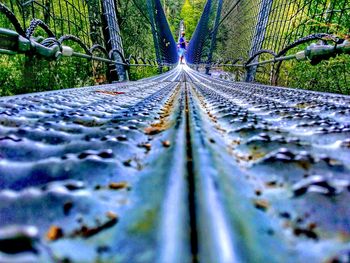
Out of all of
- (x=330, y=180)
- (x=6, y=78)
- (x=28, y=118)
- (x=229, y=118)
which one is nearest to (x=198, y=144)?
(x=330, y=180)

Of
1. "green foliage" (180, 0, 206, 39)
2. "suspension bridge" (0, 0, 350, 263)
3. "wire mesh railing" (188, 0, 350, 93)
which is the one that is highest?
"green foliage" (180, 0, 206, 39)

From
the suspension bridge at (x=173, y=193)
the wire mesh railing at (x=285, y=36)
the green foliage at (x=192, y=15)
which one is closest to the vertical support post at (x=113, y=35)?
the wire mesh railing at (x=285, y=36)

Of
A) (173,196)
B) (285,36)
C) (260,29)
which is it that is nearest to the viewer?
(173,196)

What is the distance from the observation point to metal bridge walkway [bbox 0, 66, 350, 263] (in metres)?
0.26

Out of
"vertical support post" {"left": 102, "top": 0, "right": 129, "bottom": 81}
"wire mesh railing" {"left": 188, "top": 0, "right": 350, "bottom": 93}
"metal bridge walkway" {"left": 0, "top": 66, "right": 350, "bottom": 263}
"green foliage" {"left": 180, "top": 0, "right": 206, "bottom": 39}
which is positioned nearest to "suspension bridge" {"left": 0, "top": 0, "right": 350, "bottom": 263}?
"metal bridge walkway" {"left": 0, "top": 66, "right": 350, "bottom": 263}

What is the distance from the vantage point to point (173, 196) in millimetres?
318

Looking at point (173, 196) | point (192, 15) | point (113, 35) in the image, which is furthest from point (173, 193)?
point (192, 15)

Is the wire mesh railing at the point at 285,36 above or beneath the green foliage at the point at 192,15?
beneath

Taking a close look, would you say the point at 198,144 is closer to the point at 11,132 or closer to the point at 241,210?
the point at 241,210

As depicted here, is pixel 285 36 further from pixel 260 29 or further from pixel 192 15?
pixel 192 15

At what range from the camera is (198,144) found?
0.50 metres

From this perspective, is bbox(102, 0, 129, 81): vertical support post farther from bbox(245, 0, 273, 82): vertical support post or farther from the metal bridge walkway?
the metal bridge walkway

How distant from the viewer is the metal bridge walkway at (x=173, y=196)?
261 millimetres

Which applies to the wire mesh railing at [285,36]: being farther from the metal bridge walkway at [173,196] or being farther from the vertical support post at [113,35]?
the vertical support post at [113,35]
